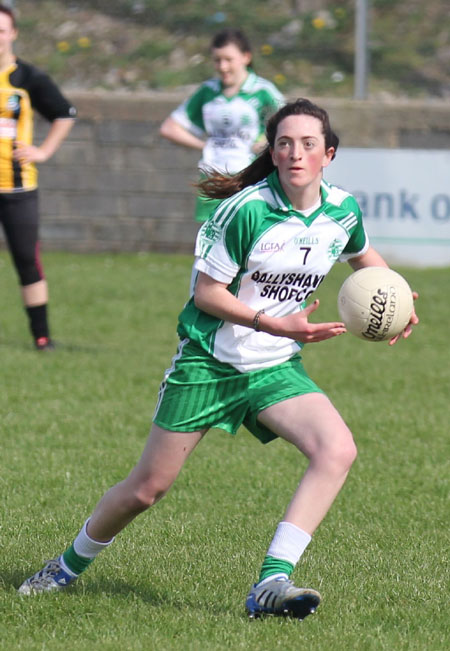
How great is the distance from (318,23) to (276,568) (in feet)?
43.3

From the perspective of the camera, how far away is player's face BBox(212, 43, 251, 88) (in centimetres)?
937

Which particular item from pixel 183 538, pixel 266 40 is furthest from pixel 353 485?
pixel 266 40

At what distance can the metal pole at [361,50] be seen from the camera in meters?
14.0

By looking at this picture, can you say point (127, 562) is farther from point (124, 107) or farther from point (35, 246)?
point (124, 107)

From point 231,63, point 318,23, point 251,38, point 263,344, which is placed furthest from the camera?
point 251,38

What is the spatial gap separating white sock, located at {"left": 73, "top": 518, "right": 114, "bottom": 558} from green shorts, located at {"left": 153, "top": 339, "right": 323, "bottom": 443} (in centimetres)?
55

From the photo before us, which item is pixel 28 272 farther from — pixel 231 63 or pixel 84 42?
pixel 84 42

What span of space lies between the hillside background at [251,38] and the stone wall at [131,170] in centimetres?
95

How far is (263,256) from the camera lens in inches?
164

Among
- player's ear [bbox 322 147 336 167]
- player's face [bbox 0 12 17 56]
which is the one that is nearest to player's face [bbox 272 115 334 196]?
player's ear [bbox 322 147 336 167]

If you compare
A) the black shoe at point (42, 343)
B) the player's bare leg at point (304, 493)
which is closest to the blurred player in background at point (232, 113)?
the black shoe at point (42, 343)

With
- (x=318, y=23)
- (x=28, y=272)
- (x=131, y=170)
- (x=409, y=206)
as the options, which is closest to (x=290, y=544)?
(x=28, y=272)

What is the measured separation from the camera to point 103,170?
14922mm

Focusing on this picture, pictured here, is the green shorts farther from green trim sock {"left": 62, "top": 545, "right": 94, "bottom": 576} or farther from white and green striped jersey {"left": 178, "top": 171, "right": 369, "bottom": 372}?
green trim sock {"left": 62, "top": 545, "right": 94, "bottom": 576}
